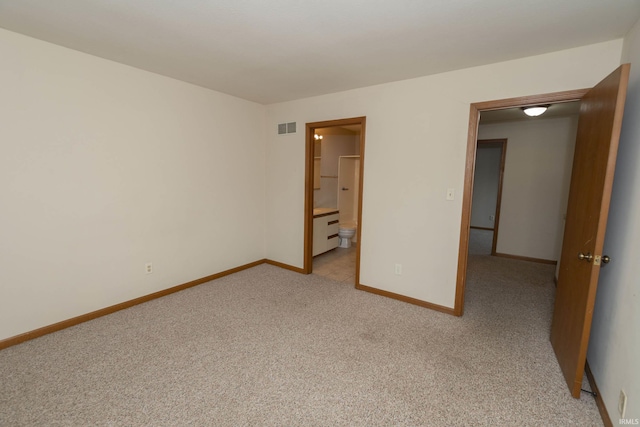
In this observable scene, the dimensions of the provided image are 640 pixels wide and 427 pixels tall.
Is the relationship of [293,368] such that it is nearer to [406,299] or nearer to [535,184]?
[406,299]

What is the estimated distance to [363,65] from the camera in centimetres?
252

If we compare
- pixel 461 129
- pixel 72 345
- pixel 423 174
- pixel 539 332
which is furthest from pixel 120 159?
pixel 539 332

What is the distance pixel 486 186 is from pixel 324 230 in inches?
214

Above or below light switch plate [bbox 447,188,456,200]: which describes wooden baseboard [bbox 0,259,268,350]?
below

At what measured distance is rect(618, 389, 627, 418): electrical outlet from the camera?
1.37 metres

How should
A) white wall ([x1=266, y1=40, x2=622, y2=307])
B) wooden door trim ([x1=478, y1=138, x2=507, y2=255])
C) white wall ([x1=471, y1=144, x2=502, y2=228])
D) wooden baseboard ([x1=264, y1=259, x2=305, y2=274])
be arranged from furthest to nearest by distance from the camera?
white wall ([x1=471, y1=144, x2=502, y2=228]), wooden door trim ([x1=478, y1=138, x2=507, y2=255]), wooden baseboard ([x1=264, y1=259, x2=305, y2=274]), white wall ([x1=266, y1=40, x2=622, y2=307])

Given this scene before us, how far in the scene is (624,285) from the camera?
1.54 m

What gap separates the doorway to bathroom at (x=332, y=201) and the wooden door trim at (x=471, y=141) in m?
1.11

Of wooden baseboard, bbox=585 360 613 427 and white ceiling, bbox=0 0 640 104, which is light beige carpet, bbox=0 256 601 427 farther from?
white ceiling, bbox=0 0 640 104

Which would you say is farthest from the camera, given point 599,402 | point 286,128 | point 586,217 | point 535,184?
point 535,184

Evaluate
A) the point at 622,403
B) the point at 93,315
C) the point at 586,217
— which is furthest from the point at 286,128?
the point at 622,403

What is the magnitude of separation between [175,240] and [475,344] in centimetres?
320

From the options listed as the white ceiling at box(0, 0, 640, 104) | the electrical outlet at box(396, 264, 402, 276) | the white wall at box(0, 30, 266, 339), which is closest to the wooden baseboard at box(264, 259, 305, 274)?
the white wall at box(0, 30, 266, 339)

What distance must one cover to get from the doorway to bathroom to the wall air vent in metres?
0.27
